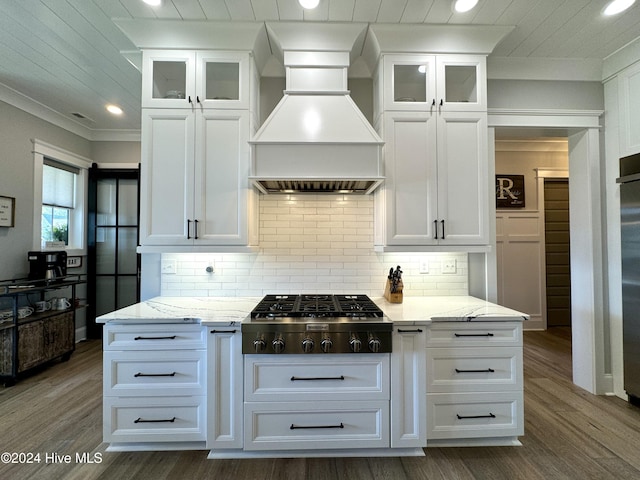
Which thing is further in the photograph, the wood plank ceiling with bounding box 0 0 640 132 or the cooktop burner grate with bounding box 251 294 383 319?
the wood plank ceiling with bounding box 0 0 640 132

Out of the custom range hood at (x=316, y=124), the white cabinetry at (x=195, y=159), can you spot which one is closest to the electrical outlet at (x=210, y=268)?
the white cabinetry at (x=195, y=159)

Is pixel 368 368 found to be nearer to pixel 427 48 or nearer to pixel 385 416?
pixel 385 416

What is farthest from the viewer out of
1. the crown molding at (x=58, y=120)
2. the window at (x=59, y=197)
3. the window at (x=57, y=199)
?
the window at (x=57, y=199)

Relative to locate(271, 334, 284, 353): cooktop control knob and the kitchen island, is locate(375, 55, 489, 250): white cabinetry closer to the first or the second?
the kitchen island

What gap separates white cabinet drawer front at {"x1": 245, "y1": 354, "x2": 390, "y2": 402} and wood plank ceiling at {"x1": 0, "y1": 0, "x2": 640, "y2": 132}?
7.51 ft

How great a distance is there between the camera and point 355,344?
1.83 metres

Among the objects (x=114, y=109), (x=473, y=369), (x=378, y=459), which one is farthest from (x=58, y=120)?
(x=473, y=369)

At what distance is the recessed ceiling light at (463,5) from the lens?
6.59 ft

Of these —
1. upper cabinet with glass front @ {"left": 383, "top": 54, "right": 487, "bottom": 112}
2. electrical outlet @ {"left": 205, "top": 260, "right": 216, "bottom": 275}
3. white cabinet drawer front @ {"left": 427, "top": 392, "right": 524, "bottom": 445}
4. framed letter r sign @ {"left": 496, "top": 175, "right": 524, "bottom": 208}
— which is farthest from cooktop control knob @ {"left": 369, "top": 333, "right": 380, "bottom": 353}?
framed letter r sign @ {"left": 496, "top": 175, "right": 524, "bottom": 208}

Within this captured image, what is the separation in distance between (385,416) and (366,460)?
300 mm

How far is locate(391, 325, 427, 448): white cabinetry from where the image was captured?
1.89 m

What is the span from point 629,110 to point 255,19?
3041mm

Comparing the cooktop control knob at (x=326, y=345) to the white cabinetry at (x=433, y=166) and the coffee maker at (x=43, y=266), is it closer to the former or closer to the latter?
the white cabinetry at (x=433, y=166)

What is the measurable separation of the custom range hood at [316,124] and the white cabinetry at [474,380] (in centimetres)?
116
